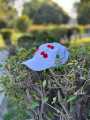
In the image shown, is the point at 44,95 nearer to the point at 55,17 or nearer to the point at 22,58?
the point at 22,58

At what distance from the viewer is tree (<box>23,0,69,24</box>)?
42781 millimetres

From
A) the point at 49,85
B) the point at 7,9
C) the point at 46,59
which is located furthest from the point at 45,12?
the point at 49,85

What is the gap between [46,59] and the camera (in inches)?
156

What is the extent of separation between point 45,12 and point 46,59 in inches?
1661

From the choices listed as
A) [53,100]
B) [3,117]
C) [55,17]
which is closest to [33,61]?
[53,100]

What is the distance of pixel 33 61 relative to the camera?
398 cm

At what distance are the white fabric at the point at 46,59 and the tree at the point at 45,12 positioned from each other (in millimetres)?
37843

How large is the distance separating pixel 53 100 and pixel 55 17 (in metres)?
43.0

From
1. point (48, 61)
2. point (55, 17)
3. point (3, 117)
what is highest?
point (55, 17)

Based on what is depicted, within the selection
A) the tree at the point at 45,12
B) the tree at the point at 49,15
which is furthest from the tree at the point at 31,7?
the tree at the point at 49,15

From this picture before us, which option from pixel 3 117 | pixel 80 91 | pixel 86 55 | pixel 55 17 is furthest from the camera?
pixel 55 17

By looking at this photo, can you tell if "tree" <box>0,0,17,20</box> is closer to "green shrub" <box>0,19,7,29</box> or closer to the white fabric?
"green shrub" <box>0,19,7,29</box>

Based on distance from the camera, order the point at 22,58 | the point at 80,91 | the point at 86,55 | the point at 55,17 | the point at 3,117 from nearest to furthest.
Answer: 1. the point at 80,91
2. the point at 86,55
3. the point at 22,58
4. the point at 3,117
5. the point at 55,17

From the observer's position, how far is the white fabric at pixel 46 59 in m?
3.91
